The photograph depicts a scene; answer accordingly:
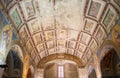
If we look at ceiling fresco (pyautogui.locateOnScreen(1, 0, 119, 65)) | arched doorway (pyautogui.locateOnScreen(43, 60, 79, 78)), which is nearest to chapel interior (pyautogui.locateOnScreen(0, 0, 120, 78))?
ceiling fresco (pyautogui.locateOnScreen(1, 0, 119, 65))

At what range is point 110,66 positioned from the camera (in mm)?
12719

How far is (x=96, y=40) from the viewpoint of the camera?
40.5 ft

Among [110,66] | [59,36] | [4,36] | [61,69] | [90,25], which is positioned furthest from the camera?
[61,69]

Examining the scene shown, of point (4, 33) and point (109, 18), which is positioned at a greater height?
point (109, 18)

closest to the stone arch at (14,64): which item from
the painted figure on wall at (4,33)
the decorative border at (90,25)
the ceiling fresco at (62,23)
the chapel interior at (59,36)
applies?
the chapel interior at (59,36)

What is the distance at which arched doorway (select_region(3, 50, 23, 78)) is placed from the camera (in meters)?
11.9

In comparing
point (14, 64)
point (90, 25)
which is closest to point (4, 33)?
point (14, 64)

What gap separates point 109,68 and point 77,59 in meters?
5.24

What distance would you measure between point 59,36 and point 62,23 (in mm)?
2026

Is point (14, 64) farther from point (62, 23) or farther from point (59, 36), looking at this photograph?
point (62, 23)

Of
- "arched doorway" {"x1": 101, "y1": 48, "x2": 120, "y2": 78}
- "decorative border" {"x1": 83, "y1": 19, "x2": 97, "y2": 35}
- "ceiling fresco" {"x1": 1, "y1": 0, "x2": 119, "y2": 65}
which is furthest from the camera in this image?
"arched doorway" {"x1": 101, "y1": 48, "x2": 120, "y2": 78}

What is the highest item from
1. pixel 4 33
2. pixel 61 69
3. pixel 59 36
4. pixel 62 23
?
pixel 62 23

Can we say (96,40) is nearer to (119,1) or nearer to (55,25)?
(55,25)

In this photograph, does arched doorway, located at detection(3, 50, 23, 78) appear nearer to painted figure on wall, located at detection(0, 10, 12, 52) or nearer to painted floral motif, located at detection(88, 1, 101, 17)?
painted figure on wall, located at detection(0, 10, 12, 52)
